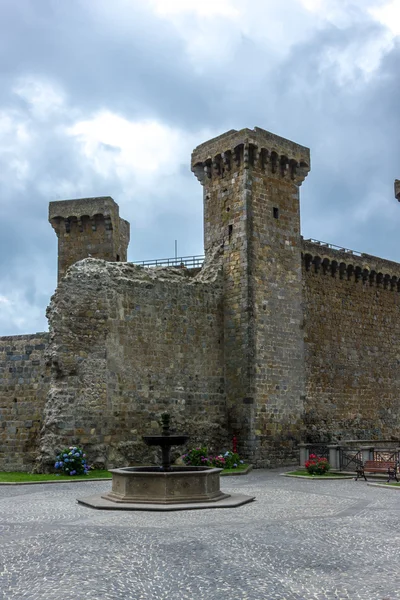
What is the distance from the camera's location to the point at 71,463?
20016 mm

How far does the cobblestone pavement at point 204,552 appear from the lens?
729cm

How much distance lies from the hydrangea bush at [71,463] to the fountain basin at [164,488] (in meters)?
6.10

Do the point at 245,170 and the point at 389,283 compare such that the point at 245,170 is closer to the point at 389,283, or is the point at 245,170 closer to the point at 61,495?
the point at 389,283

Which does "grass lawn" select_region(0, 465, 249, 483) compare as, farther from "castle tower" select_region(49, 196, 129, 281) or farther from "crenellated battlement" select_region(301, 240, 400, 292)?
"castle tower" select_region(49, 196, 129, 281)

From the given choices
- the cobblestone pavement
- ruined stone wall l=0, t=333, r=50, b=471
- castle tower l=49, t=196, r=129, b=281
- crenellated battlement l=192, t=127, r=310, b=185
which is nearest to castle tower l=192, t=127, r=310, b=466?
crenellated battlement l=192, t=127, r=310, b=185

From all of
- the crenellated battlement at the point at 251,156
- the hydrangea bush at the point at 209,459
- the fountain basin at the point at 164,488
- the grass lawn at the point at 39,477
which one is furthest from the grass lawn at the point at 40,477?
the crenellated battlement at the point at 251,156

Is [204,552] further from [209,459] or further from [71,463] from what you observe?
[209,459]

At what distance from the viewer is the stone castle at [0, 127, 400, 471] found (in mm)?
21734

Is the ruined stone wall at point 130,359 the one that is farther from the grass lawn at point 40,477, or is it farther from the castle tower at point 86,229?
the castle tower at point 86,229

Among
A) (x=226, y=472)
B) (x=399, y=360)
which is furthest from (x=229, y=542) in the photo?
(x=399, y=360)

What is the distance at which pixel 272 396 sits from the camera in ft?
82.4

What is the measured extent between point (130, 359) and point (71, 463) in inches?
169

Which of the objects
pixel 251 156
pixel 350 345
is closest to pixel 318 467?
pixel 350 345

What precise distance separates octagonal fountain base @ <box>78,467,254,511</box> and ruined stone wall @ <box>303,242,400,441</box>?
14.5m
